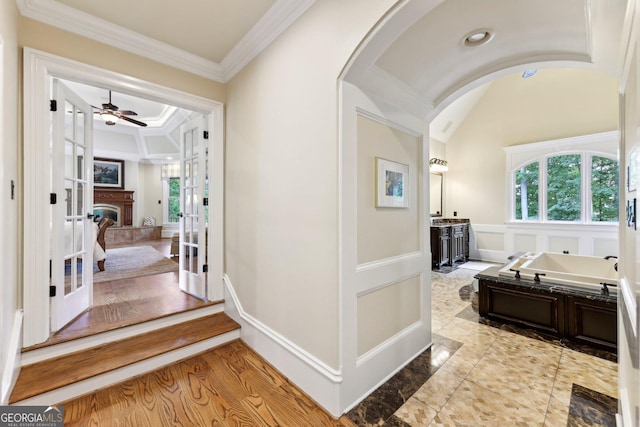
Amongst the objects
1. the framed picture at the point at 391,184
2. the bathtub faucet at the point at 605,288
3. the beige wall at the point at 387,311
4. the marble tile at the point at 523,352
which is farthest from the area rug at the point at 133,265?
the bathtub faucet at the point at 605,288

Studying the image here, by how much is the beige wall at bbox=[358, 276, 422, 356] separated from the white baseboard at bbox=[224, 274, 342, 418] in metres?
0.28

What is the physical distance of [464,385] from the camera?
1864mm

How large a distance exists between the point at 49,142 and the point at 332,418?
2836 mm

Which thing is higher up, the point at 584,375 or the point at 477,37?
the point at 477,37

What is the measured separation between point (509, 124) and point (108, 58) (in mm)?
7289

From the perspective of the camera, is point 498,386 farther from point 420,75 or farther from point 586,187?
point 586,187

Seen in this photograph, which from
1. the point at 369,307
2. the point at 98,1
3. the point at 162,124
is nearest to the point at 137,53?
the point at 98,1

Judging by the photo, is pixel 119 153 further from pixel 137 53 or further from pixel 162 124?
pixel 137 53

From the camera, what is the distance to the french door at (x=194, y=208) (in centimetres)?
292

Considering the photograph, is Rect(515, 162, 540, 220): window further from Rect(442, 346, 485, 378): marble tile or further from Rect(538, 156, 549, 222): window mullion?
Rect(442, 346, 485, 378): marble tile

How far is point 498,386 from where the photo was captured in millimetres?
1856

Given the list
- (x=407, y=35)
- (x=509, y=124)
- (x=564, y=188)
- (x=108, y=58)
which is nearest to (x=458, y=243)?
(x=564, y=188)

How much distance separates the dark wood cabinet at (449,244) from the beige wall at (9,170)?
18.1 ft

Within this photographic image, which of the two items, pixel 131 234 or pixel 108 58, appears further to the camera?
pixel 131 234
